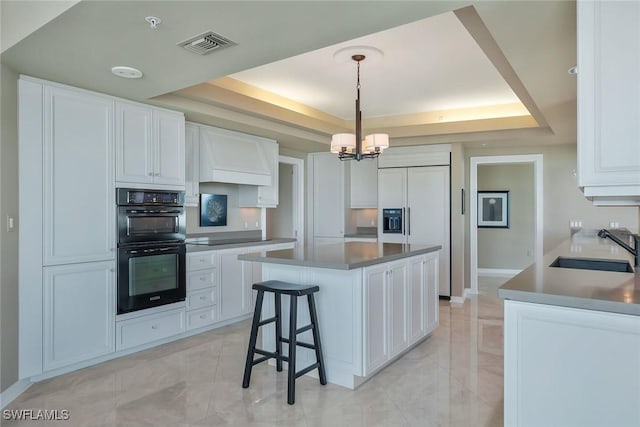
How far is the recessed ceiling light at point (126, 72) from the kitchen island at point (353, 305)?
1.54m

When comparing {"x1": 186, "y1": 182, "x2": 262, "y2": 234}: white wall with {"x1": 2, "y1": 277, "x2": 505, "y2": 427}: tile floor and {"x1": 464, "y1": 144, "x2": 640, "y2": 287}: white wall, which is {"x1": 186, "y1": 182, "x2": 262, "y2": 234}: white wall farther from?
{"x1": 464, "y1": 144, "x2": 640, "y2": 287}: white wall

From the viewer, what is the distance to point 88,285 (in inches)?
134

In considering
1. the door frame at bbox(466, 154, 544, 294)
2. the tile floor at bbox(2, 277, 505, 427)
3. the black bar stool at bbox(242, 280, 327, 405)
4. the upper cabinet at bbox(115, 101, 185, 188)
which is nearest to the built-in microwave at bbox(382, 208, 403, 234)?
the door frame at bbox(466, 154, 544, 294)

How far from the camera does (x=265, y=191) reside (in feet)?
18.1

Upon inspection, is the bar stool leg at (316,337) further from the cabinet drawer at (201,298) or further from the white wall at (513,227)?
the white wall at (513,227)

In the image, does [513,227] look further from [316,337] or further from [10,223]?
[10,223]

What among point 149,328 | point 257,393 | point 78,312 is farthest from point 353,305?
point 78,312

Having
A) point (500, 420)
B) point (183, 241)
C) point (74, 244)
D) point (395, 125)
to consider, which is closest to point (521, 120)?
point (395, 125)

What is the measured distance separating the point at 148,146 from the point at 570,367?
11.8 ft

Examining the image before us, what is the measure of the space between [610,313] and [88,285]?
3.50 m

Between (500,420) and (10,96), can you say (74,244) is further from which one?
(500,420)

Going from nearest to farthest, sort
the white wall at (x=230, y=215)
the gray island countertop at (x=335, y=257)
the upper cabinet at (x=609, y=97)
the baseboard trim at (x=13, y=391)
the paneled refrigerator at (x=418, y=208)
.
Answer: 1. the upper cabinet at (x=609, y=97)
2. the baseboard trim at (x=13, y=391)
3. the gray island countertop at (x=335, y=257)
4. the white wall at (x=230, y=215)
5. the paneled refrigerator at (x=418, y=208)

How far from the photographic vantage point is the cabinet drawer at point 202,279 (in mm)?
4223

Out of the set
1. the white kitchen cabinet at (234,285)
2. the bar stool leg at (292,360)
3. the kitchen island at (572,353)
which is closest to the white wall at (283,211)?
the white kitchen cabinet at (234,285)
